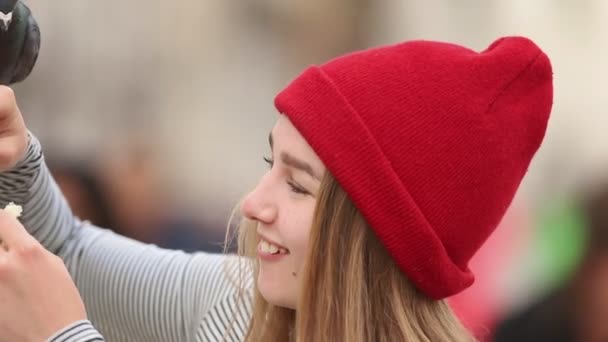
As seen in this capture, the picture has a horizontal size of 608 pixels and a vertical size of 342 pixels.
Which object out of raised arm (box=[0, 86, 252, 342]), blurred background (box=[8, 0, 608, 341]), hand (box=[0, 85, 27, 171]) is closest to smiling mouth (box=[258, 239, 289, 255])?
raised arm (box=[0, 86, 252, 342])

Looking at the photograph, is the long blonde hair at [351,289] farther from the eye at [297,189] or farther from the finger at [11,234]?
the finger at [11,234]

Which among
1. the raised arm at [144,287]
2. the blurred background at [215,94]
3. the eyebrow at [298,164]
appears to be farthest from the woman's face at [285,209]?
the blurred background at [215,94]

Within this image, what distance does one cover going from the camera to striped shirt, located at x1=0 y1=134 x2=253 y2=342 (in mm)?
990

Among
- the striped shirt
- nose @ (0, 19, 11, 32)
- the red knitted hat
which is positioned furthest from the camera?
the striped shirt

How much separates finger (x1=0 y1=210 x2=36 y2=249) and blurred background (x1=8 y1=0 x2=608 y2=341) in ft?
3.92

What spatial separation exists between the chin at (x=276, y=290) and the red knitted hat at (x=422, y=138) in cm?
11

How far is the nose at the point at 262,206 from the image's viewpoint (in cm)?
83

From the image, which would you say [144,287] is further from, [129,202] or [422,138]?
[129,202]

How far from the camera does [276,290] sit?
0.85 m

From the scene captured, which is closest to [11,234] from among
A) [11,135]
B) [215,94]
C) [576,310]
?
[11,135]

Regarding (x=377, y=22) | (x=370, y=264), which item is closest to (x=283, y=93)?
(x=370, y=264)

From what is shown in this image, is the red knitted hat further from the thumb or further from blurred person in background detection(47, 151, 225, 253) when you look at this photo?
blurred person in background detection(47, 151, 225, 253)

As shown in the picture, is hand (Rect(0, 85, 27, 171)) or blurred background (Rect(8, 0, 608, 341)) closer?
hand (Rect(0, 85, 27, 171))

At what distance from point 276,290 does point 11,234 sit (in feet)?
0.90
